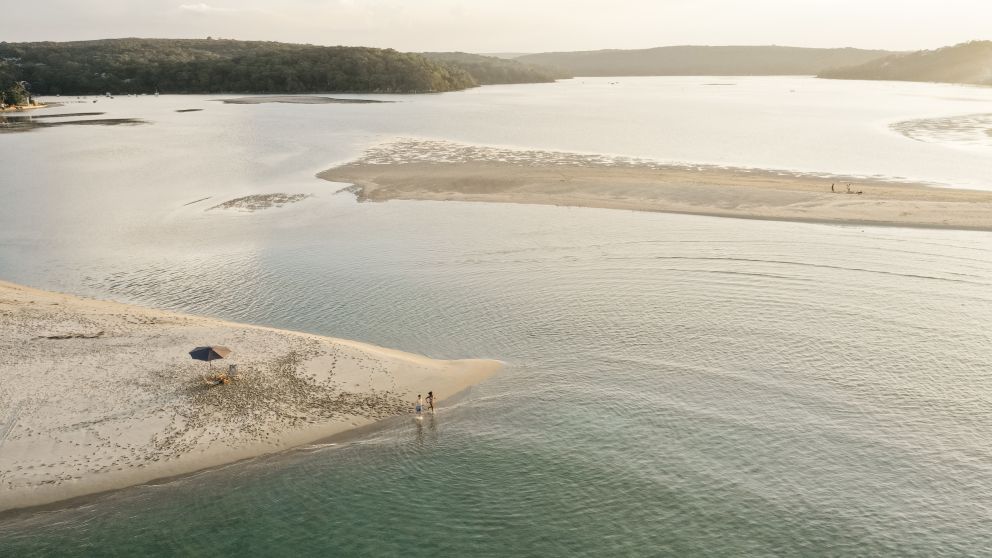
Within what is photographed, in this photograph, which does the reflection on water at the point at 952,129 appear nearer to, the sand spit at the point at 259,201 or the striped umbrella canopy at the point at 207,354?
the sand spit at the point at 259,201

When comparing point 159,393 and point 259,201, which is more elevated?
point 259,201

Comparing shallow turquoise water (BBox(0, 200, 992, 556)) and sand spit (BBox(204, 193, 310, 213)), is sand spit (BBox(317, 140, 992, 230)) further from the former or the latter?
shallow turquoise water (BBox(0, 200, 992, 556))

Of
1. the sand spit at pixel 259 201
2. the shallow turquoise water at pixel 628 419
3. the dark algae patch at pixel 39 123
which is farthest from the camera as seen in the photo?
the dark algae patch at pixel 39 123

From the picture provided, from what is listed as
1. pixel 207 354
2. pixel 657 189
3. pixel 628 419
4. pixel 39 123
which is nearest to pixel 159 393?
pixel 207 354

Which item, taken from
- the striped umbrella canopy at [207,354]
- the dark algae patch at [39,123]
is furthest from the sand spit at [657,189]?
the dark algae patch at [39,123]

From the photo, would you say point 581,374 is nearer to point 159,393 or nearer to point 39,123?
point 159,393

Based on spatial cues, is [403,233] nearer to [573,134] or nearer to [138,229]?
[138,229]

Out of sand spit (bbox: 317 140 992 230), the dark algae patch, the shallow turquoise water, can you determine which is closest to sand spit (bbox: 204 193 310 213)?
sand spit (bbox: 317 140 992 230)
